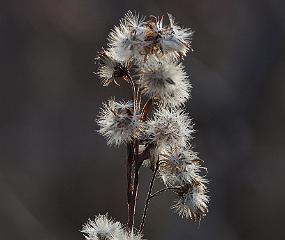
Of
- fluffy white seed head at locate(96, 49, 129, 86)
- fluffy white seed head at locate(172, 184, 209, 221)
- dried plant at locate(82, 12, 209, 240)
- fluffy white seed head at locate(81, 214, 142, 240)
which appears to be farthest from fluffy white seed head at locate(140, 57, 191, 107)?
fluffy white seed head at locate(81, 214, 142, 240)

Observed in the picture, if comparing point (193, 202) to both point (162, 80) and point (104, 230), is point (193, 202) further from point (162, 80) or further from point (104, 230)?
point (162, 80)

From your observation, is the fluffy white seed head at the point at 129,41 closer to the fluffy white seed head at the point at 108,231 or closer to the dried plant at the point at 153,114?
the dried plant at the point at 153,114

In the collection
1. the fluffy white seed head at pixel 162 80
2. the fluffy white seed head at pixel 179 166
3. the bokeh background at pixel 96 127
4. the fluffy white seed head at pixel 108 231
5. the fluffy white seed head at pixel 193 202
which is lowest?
the fluffy white seed head at pixel 108 231

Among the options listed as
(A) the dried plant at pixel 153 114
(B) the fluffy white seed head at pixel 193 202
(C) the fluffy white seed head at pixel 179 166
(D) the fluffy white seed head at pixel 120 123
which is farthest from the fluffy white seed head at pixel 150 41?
(B) the fluffy white seed head at pixel 193 202

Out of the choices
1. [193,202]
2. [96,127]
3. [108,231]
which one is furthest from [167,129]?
[96,127]

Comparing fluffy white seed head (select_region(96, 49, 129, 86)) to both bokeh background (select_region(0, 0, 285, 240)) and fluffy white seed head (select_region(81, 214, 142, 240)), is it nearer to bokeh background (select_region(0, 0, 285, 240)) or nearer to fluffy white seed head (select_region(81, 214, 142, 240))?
fluffy white seed head (select_region(81, 214, 142, 240))
